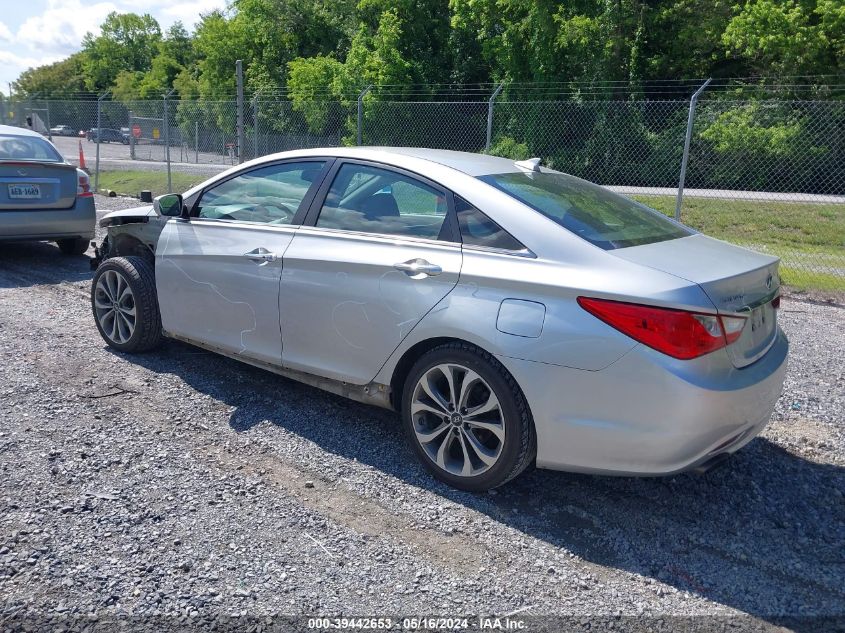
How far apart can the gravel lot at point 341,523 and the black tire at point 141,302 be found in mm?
444

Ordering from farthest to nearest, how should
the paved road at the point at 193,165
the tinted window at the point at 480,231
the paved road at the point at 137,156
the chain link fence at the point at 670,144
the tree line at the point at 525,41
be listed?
the paved road at the point at 137,156 → the tree line at the point at 525,41 → the paved road at the point at 193,165 → the chain link fence at the point at 670,144 → the tinted window at the point at 480,231

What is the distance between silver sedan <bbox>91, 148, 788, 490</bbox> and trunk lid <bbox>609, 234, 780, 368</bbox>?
0.01 metres

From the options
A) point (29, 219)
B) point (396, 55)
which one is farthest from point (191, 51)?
point (29, 219)

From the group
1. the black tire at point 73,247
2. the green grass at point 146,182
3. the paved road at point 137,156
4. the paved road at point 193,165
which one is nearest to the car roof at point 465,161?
the black tire at point 73,247

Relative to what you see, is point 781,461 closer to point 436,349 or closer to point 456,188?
point 436,349

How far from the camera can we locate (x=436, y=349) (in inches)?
141

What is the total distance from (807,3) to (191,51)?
52499mm

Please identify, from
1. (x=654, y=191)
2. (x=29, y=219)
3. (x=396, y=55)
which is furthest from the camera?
(x=396, y=55)

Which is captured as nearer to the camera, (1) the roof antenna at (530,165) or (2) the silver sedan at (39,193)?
(1) the roof antenna at (530,165)

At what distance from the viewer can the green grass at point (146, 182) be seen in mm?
18234

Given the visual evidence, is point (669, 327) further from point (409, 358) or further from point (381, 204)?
point (381, 204)

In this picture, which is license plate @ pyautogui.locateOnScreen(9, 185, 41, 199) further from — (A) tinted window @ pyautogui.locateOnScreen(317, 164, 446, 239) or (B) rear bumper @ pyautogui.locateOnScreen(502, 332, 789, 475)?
(B) rear bumper @ pyautogui.locateOnScreen(502, 332, 789, 475)

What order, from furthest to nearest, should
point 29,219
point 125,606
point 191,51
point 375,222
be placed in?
1. point 191,51
2. point 29,219
3. point 375,222
4. point 125,606

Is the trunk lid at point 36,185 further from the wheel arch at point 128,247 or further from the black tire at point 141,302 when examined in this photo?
the black tire at point 141,302
